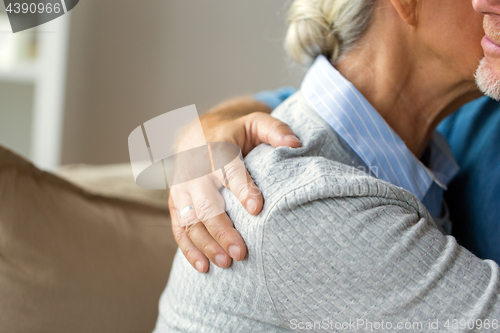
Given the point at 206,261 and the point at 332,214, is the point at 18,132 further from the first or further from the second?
the point at 332,214

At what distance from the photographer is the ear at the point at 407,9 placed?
0.60m

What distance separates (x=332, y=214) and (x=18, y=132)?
557mm

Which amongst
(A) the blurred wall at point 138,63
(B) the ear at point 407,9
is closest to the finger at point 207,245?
(A) the blurred wall at point 138,63

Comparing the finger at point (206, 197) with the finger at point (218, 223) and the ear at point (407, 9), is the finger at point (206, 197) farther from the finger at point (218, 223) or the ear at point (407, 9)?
the ear at point (407, 9)

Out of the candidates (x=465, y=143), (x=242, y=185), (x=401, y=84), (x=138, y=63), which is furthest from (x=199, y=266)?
(x=465, y=143)

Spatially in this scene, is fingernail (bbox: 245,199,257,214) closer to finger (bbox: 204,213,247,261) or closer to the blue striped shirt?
finger (bbox: 204,213,247,261)

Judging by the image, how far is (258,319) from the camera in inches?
19.3

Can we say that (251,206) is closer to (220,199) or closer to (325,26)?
(220,199)

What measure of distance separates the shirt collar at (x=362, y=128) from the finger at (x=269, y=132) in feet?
0.27

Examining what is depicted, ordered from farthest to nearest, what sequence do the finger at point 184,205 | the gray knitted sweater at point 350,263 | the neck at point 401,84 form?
the neck at point 401,84
the finger at point 184,205
the gray knitted sweater at point 350,263

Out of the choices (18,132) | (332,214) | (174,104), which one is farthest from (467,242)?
(18,132)

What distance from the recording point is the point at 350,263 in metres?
0.43

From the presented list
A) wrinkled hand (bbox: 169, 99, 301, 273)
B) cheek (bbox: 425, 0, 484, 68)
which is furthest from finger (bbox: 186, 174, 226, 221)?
cheek (bbox: 425, 0, 484, 68)

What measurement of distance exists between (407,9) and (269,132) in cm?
28
